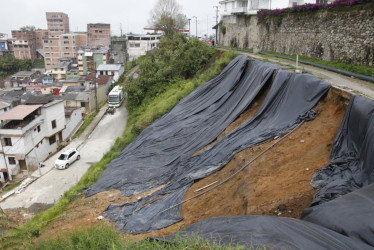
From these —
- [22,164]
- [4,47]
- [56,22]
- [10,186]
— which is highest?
[56,22]

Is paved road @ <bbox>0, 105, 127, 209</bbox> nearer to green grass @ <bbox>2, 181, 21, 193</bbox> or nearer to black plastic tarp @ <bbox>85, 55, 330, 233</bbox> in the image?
green grass @ <bbox>2, 181, 21, 193</bbox>

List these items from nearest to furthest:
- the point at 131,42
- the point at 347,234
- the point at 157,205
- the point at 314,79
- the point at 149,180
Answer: the point at 347,234
the point at 157,205
the point at 314,79
the point at 149,180
the point at 131,42

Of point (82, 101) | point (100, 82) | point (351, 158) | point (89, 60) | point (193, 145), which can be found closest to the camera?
point (351, 158)

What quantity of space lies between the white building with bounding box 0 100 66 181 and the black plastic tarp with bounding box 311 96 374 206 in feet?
53.5

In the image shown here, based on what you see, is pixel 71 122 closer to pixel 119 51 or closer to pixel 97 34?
pixel 119 51

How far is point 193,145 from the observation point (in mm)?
8016

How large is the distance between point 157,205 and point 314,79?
4.58 meters

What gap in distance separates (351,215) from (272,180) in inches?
80.6

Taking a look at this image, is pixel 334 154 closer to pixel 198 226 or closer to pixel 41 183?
pixel 198 226

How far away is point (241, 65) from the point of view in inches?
418

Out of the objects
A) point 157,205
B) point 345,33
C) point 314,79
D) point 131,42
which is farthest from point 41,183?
point 131,42

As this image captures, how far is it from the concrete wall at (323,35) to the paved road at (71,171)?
11.2m

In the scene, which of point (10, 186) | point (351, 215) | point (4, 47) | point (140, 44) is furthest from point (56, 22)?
point (351, 215)

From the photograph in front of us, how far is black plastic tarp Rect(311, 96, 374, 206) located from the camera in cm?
388
